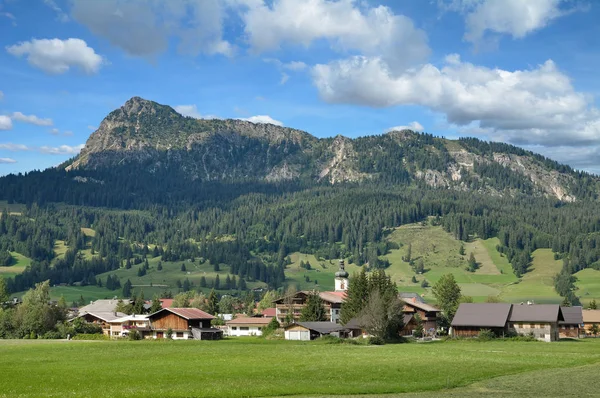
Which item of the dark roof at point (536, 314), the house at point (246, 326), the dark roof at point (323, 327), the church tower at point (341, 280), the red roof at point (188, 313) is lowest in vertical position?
the house at point (246, 326)

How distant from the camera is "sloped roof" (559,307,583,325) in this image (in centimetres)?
13285

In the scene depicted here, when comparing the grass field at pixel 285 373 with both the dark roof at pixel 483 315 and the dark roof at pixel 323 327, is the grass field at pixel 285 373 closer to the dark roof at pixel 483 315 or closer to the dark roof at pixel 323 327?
the dark roof at pixel 483 315

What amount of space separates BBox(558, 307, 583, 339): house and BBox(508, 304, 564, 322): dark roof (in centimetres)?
1207

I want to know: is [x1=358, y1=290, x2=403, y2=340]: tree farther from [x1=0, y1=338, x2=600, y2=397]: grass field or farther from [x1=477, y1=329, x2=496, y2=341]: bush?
[x1=0, y1=338, x2=600, y2=397]: grass field

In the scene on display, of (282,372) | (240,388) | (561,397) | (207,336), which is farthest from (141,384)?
(207,336)

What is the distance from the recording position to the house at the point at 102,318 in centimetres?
14134

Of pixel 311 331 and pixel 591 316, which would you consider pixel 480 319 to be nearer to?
pixel 311 331

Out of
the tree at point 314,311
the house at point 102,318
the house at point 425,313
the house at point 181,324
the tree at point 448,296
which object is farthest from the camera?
the tree at point 448,296

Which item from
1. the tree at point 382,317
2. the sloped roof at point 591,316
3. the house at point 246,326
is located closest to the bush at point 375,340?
the tree at point 382,317

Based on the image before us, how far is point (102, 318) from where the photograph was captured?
143375mm

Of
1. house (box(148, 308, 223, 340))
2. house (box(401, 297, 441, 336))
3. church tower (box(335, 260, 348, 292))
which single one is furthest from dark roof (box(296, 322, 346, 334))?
church tower (box(335, 260, 348, 292))

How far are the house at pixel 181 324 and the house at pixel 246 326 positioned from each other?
2189cm

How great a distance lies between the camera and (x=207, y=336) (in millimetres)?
122812

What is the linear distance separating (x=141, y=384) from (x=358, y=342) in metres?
58.8
